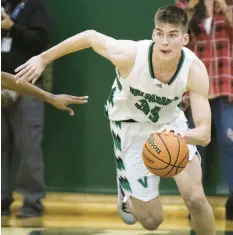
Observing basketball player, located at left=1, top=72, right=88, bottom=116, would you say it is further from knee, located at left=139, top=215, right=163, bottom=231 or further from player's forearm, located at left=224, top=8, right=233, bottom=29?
player's forearm, located at left=224, top=8, right=233, bottom=29

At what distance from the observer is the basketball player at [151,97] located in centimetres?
509

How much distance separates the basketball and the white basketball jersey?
0.52 meters

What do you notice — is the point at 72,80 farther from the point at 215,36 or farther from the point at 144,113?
the point at 144,113

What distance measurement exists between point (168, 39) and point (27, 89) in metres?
1.09

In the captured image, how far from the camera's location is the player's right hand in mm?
4906

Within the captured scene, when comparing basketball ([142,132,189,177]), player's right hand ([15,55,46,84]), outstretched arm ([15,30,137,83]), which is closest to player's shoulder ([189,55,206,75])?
outstretched arm ([15,30,137,83])

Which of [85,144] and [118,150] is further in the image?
[85,144]

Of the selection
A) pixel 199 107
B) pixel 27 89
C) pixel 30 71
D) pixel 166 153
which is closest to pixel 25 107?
pixel 27 89

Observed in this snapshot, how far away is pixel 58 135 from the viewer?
7.61 m

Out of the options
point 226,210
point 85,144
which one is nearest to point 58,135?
point 85,144

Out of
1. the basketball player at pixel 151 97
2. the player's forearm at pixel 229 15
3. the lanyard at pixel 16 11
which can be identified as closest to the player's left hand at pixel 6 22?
the lanyard at pixel 16 11

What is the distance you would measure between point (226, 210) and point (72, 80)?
1.95 metres

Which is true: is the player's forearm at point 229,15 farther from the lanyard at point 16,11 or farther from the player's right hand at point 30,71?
the player's right hand at point 30,71

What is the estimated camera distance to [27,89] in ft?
18.0
